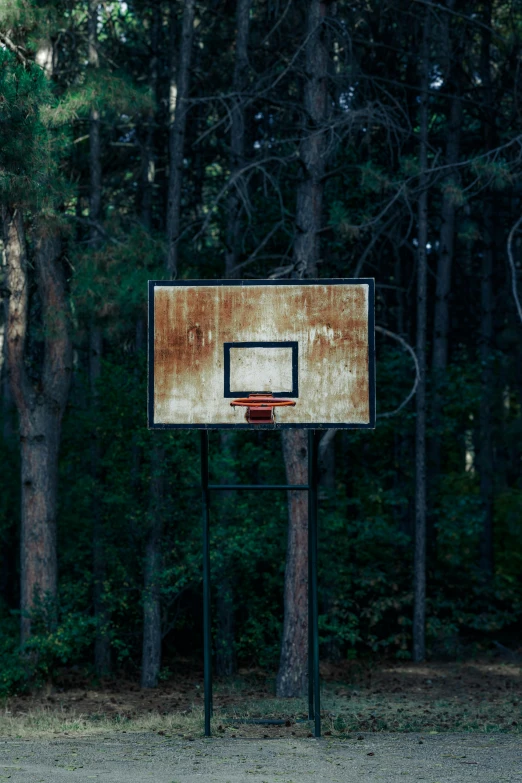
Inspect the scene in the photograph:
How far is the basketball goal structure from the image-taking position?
9953 millimetres

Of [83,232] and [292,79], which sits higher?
[292,79]

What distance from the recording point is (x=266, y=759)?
8945mm

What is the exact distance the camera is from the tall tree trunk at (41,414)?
15.4m

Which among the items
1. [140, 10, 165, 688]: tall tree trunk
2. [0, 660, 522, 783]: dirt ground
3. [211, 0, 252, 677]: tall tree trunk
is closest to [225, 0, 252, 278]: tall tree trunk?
[211, 0, 252, 677]: tall tree trunk

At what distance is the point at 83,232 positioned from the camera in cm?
2019

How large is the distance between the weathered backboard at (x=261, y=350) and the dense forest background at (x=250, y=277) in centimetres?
358

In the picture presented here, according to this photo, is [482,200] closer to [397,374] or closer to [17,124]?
[397,374]

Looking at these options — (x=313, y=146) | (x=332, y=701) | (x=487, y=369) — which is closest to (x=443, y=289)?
(x=487, y=369)

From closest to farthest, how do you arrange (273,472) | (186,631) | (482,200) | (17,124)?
1. (17,124)
2. (273,472)
3. (186,631)
4. (482,200)

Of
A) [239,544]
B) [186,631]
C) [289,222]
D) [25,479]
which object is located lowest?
[186,631]

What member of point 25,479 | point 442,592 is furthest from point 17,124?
point 442,592

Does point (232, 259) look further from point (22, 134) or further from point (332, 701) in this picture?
point (332, 701)

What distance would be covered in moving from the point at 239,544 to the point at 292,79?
9.11 m

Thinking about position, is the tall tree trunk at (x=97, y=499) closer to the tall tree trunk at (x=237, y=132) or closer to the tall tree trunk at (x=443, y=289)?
the tall tree trunk at (x=237, y=132)
